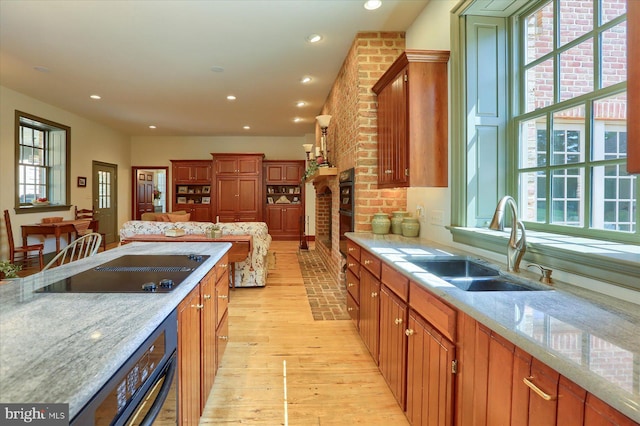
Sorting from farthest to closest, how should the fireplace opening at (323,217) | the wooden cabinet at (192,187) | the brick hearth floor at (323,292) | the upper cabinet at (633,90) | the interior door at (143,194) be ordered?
the interior door at (143,194) < the wooden cabinet at (192,187) < the fireplace opening at (323,217) < the brick hearth floor at (323,292) < the upper cabinet at (633,90)

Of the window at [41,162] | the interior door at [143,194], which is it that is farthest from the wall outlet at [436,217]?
the interior door at [143,194]

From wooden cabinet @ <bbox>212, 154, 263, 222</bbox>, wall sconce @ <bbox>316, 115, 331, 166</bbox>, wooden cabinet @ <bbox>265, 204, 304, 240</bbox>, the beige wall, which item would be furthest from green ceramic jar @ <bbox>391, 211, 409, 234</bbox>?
the beige wall

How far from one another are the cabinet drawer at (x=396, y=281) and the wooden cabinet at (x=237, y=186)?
22.3 feet

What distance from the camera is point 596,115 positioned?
162cm

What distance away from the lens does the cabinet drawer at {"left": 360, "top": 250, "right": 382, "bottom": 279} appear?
2.21 m

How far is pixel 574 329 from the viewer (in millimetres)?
930

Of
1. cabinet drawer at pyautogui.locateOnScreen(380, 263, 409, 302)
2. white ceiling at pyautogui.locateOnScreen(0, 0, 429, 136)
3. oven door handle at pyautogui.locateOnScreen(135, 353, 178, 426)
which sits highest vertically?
white ceiling at pyautogui.locateOnScreen(0, 0, 429, 136)

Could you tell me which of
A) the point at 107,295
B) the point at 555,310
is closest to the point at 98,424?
the point at 107,295

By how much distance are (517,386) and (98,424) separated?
104 cm

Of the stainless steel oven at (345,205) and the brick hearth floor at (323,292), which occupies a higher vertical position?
the stainless steel oven at (345,205)

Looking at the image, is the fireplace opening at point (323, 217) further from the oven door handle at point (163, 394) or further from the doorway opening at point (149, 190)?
the oven door handle at point (163, 394)

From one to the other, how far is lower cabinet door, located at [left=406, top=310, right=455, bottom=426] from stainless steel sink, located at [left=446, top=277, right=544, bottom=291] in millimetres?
A: 308

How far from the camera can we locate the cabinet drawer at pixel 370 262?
2.21m

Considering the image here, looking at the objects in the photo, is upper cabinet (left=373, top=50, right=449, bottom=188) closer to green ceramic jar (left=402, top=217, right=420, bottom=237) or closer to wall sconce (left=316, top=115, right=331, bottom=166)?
green ceramic jar (left=402, top=217, right=420, bottom=237)
